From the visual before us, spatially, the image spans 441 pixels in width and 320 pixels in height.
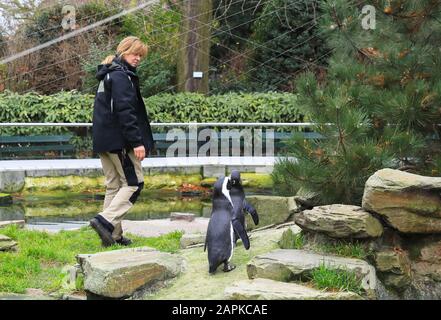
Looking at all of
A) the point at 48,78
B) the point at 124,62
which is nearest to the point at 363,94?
the point at 124,62

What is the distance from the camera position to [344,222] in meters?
4.37

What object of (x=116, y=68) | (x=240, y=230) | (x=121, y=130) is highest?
(x=116, y=68)

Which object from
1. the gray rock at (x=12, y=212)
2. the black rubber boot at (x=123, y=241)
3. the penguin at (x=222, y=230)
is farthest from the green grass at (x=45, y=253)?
the gray rock at (x=12, y=212)

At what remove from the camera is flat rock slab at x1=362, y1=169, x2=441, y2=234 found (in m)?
4.37

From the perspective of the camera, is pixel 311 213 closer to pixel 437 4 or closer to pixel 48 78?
pixel 437 4

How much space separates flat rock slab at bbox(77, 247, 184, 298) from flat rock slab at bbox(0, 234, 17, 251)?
1405 mm

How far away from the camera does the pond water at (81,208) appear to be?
864cm

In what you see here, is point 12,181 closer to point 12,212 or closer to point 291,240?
point 12,212

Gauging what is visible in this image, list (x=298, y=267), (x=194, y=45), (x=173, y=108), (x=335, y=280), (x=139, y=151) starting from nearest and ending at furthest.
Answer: (x=335, y=280) < (x=298, y=267) < (x=139, y=151) < (x=173, y=108) < (x=194, y=45)

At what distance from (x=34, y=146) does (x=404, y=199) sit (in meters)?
8.10

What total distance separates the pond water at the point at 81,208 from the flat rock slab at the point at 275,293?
4.52 m

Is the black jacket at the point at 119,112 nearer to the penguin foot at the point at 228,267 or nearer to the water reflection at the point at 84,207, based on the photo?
the penguin foot at the point at 228,267

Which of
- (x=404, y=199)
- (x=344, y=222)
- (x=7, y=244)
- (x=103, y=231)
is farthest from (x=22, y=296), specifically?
(x=404, y=199)

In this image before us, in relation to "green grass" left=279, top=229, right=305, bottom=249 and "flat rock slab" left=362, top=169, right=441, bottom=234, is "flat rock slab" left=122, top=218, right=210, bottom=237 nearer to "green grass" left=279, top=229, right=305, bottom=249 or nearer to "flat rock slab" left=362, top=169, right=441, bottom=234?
"green grass" left=279, top=229, right=305, bottom=249
